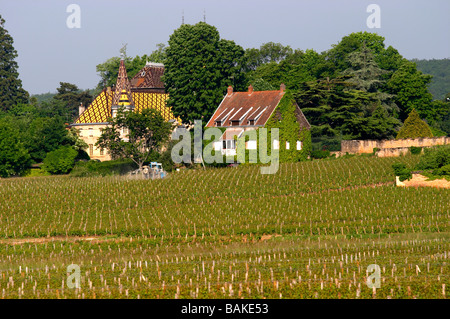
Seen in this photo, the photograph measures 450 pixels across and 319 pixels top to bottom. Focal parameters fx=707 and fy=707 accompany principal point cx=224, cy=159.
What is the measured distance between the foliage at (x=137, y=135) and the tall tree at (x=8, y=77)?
60.8 m

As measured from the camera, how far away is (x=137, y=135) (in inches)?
3179

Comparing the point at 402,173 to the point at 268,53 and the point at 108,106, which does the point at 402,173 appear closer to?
the point at 108,106

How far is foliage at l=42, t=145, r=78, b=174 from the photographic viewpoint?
8888 centimetres

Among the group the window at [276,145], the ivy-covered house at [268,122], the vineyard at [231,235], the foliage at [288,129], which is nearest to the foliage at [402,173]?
the vineyard at [231,235]

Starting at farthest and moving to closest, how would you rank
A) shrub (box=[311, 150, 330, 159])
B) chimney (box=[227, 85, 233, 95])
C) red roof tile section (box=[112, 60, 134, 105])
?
red roof tile section (box=[112, 60, 134, 105]) → chimney (box=[227, 85, 233, 95]) → shrub (box=[311, 150, 330, 159])

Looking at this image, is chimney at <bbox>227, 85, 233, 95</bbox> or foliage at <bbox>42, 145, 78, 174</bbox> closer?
chimney at <bbox>227, 85, 233, 95</bbox>

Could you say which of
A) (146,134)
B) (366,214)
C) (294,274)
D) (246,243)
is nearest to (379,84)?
(146,134)

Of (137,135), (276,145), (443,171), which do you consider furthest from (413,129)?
(137,135)

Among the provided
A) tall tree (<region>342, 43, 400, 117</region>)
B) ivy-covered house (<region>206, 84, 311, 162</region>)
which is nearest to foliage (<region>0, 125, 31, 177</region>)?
ivy-covered house (<region>206, 84, 311, 162</region>)

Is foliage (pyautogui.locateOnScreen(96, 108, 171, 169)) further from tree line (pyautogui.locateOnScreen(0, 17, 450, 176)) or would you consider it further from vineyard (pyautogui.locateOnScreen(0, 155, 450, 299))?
vineyard (pyautogui.locateOnScreen(0, 155, 450, 299))

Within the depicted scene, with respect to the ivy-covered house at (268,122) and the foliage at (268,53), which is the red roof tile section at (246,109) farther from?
the foliage at (268,53)

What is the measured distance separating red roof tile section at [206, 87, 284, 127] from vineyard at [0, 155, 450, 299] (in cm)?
915
